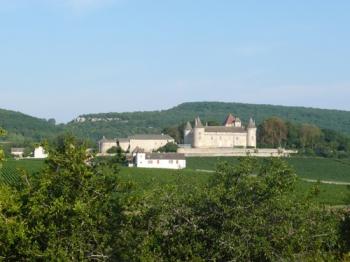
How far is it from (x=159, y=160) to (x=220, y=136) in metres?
38.0

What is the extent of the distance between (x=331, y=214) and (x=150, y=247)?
4.11 meters

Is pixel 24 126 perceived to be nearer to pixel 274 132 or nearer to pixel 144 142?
pixel 144 142

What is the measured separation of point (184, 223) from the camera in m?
13.5

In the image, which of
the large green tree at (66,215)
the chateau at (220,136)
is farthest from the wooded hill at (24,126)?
the large green tree at (66,215)

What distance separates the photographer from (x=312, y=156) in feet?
338

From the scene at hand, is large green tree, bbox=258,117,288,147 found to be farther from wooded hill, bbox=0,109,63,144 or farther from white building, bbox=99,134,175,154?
wooded hill, bbox=0,109,63,144

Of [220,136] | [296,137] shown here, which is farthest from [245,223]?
[220,136]

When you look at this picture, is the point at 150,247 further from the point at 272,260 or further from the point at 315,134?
the point at 315,134

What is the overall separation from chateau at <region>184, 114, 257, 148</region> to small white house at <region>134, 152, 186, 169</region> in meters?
33.1

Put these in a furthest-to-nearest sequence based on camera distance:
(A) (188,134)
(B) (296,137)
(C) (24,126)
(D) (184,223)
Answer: (C) (24,126), (A) (188,134), (B) (296,137), (D) (184,223)

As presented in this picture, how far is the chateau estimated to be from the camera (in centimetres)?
12319

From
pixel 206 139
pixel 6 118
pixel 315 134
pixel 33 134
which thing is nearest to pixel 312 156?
pixel 315 134

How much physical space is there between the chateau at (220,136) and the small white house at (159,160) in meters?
33.1

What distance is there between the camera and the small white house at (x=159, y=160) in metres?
88.2
